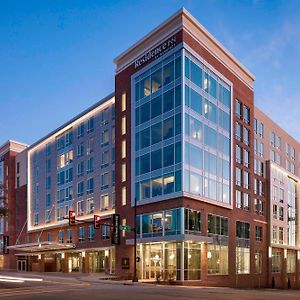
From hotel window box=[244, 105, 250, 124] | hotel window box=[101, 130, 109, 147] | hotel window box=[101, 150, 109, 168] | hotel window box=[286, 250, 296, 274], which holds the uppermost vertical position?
hotel window box=[244, 105, 250, 124]

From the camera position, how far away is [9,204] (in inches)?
3519

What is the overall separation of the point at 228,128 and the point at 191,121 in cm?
922

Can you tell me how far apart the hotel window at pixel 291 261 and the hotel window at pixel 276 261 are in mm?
3521

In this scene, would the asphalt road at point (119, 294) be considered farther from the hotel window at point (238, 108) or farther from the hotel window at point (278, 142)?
the hotel window at point (278, 142)

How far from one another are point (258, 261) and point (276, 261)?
23.5 ft

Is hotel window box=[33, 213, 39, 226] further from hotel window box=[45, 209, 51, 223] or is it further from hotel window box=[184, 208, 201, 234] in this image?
hotel window box=[184, 208, 201, 234]

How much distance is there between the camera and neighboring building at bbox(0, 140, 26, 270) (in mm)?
86875

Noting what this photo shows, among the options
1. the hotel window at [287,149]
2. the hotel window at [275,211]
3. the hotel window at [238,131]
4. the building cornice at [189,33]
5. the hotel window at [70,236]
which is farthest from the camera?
the hotel window at [287,149]

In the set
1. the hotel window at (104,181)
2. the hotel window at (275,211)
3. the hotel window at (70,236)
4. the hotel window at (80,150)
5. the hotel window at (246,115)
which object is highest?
the hotel window at (246,115)

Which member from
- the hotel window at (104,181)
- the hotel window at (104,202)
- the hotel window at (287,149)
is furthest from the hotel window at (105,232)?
the hotel window at (287,149)

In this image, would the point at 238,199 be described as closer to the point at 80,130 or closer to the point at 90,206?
the point at 90,206

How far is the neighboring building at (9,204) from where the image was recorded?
86.9m

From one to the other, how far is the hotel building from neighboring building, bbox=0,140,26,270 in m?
15.1

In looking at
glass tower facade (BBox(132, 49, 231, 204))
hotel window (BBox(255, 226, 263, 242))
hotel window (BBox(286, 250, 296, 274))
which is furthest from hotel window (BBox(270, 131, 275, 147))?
hotel window (BBox(286, 250, 296, 274))
